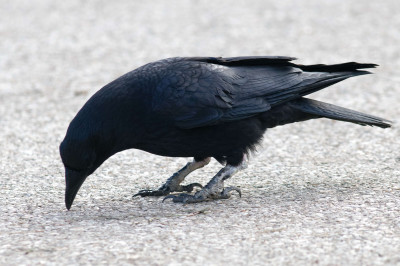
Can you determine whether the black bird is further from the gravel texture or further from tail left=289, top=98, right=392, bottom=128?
the gravel texture

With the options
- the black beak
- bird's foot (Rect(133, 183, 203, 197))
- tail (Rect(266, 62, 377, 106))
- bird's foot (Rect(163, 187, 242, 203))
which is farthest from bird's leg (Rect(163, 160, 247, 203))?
the black beak

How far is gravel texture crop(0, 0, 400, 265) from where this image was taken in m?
4.83

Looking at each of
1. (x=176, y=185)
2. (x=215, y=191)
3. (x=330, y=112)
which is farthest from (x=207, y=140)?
(x=330, y=112)

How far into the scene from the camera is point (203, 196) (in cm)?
600

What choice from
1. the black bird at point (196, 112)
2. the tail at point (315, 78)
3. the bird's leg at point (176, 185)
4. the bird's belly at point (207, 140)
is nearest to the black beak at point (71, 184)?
the black bird at point (196, 112)

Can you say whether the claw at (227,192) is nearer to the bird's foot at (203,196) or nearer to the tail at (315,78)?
the bird's foot at (203,196)

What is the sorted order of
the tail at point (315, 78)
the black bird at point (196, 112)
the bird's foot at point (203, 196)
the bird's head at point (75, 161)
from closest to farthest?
1. the bird's head at point (75, 161)
2. the black bird at point (196, 112)
3. the bird's foot at point (203, 196)
4. the tail at point (315, 78)

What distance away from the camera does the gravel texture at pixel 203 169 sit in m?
4.83

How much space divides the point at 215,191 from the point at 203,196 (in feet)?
0.41

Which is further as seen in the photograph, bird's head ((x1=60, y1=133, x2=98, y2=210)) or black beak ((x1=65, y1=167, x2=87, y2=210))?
black beak ((x1=65, y1=167, x2=87, y2=210))

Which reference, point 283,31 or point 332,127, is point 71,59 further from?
point 332,127

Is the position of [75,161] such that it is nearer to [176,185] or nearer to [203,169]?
[176,185]

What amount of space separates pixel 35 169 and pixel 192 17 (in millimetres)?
7676

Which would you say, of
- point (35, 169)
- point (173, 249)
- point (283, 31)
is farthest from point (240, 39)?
point (173, 249)
